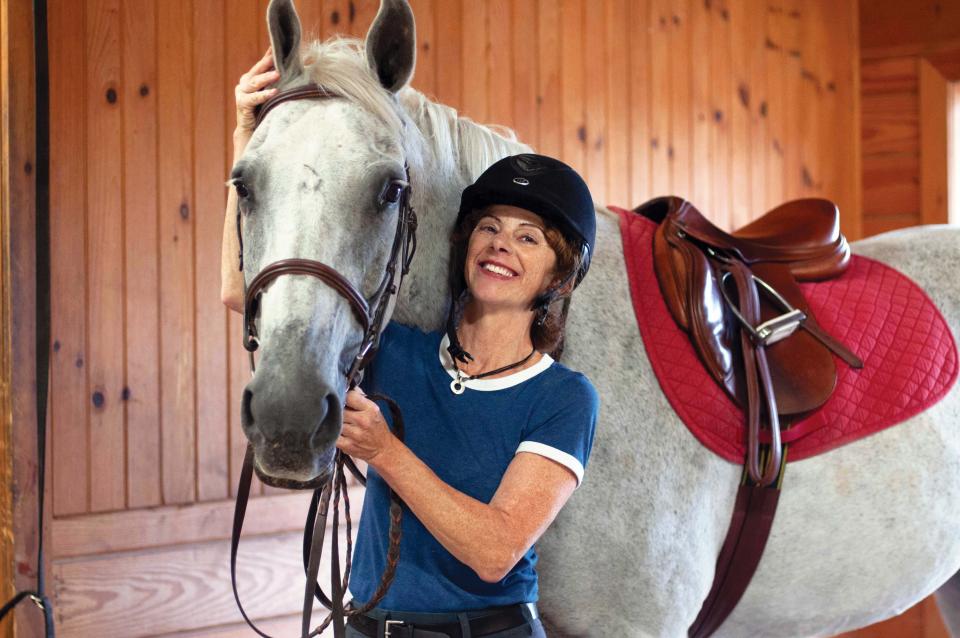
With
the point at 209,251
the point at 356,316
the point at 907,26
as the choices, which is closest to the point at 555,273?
the point at 356,316

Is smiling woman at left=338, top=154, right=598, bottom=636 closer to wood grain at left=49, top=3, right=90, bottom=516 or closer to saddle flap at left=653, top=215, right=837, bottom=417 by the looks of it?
saddle flap at left=653, top=215, right=837, bottom=417

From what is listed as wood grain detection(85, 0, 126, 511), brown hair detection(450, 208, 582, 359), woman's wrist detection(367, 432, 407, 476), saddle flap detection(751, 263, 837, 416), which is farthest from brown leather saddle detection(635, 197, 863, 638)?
wood grain detection(85, 0, 126, 511)

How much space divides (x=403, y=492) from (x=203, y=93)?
1.51 metres

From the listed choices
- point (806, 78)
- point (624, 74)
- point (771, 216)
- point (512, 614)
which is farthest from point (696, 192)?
point (512, 614)

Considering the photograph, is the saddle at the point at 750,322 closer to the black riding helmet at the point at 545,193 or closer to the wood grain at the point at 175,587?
the black riding helmet at the point at 545,193

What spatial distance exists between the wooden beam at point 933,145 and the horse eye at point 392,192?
9.20 ft

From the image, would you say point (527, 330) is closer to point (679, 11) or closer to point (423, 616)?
point (423, 616)

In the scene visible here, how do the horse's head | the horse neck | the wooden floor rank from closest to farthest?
1. the horse's head
2. the horse neck
3. the wooden floor

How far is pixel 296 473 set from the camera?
2.91ft

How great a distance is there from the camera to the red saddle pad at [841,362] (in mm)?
1396

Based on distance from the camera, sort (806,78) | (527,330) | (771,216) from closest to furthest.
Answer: (527,330) → (771,216) → (806,78)

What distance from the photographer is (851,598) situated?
5.14 ft

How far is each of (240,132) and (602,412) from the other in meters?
0.70

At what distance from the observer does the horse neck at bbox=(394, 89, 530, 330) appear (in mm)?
1249
